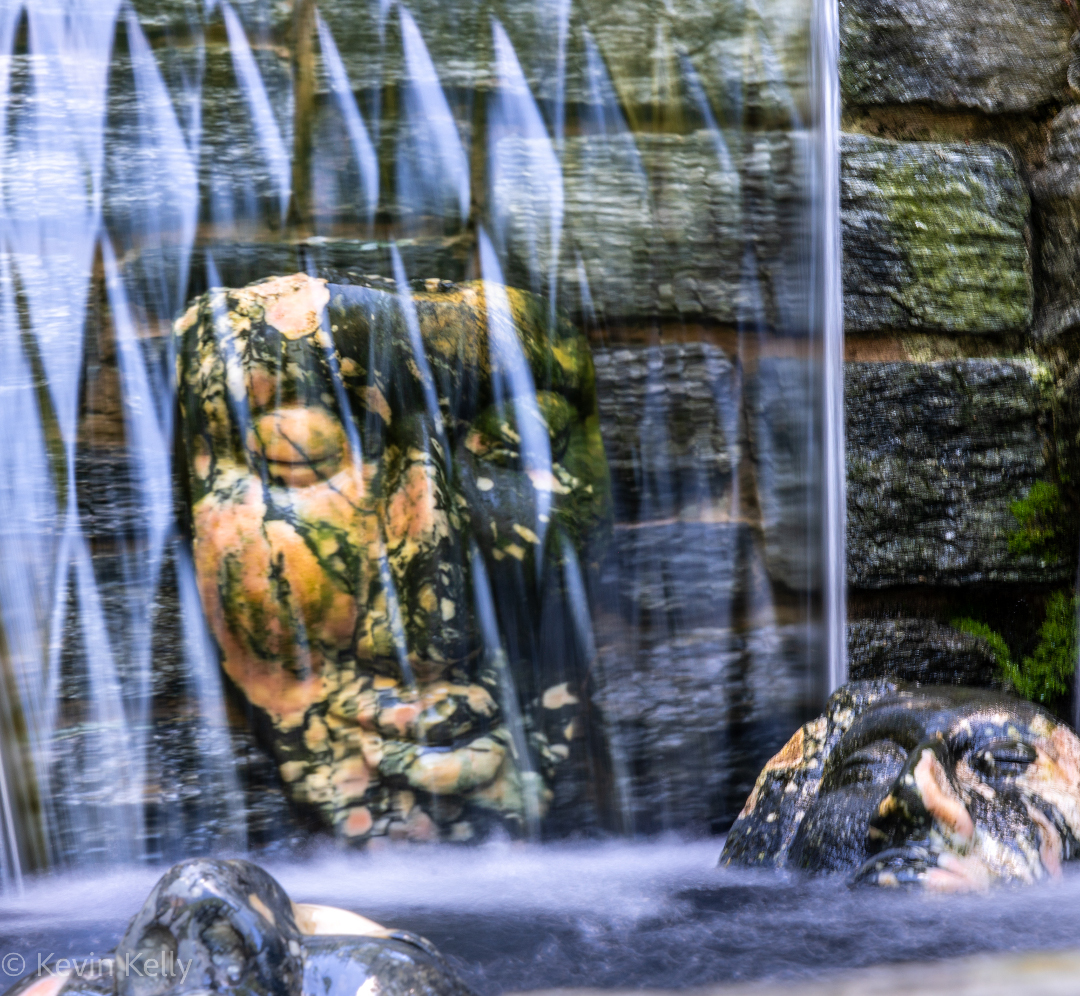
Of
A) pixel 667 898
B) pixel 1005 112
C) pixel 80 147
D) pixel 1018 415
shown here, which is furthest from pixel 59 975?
pixel 1005 112

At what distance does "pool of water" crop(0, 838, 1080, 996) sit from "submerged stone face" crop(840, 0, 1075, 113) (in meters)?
2.14

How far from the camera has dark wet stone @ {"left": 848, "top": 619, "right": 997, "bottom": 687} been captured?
2.52 meters

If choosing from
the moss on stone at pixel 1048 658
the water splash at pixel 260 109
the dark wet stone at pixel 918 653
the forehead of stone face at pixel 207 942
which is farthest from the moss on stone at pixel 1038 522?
the water splash at pixel 260 109

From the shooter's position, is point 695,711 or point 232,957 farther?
point 695,711

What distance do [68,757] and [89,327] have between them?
124 cm

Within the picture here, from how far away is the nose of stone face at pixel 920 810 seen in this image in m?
1.66

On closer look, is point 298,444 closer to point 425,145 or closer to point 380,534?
point 380,534

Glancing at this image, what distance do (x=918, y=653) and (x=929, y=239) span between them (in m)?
1.22

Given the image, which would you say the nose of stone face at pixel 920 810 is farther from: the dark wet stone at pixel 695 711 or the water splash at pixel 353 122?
→ the water splash at pixel 353 122

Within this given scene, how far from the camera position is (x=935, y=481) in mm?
2488

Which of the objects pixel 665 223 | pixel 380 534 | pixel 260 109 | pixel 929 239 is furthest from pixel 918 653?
pixel 260 109

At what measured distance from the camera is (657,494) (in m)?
2.65

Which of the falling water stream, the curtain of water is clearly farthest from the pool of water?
the curtain of water

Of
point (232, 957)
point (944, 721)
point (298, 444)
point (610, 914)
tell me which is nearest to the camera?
point (232, 957)
